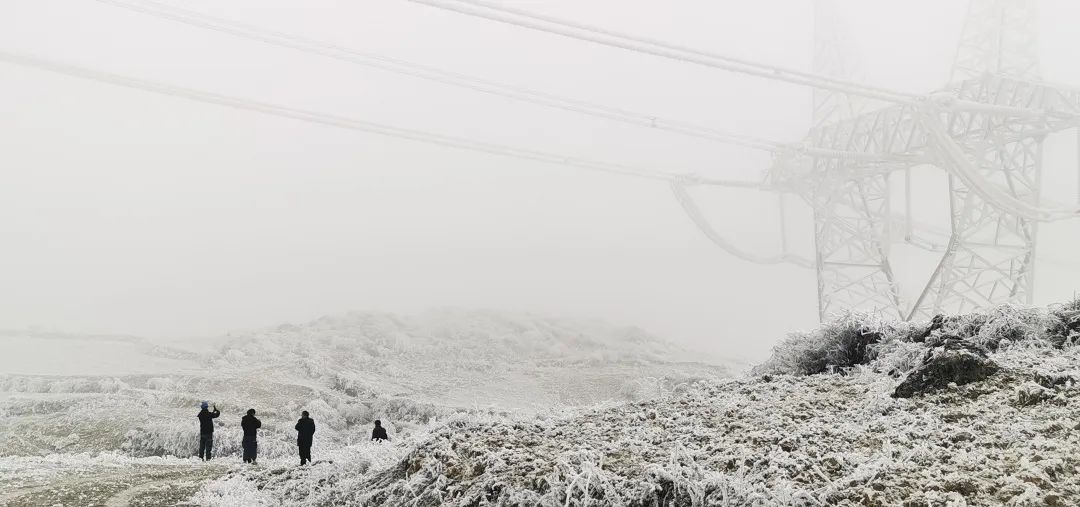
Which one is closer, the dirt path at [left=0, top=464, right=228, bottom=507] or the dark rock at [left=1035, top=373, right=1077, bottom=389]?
the dark rock at [left=1035, top=373, right=1077, bottom=389]

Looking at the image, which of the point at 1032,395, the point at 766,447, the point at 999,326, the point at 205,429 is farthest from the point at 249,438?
the point at 999,326

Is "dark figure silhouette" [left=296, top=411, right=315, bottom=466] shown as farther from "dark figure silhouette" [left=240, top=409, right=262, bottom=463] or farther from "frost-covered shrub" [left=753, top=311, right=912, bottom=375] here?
"frost-covered shrub" [left=753, top=311, right=912, bottom=375]

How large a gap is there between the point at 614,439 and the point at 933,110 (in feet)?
62.9

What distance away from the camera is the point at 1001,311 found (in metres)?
9.16

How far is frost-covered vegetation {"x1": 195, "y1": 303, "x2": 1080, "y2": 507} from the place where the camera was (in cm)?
457

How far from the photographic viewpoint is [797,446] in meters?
5.66

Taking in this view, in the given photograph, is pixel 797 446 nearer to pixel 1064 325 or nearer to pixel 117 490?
pixel 1064 325

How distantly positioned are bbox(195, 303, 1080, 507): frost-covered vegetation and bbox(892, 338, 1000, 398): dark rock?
2 cm

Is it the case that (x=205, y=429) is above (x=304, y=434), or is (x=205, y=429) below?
below

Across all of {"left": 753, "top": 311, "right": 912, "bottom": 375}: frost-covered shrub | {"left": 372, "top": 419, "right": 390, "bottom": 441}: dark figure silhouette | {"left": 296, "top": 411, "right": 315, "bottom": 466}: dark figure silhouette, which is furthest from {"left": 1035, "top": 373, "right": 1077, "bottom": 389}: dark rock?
{"left": 372, "top": 419, "right": 390, "bottom": 441}: dark figure silhouette

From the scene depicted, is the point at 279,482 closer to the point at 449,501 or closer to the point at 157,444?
the point at 449,501

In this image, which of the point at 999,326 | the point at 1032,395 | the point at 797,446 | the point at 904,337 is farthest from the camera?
the point at 904,337

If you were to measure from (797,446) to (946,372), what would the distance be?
228cm

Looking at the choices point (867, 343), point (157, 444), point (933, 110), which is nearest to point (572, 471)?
point (867, 343)
